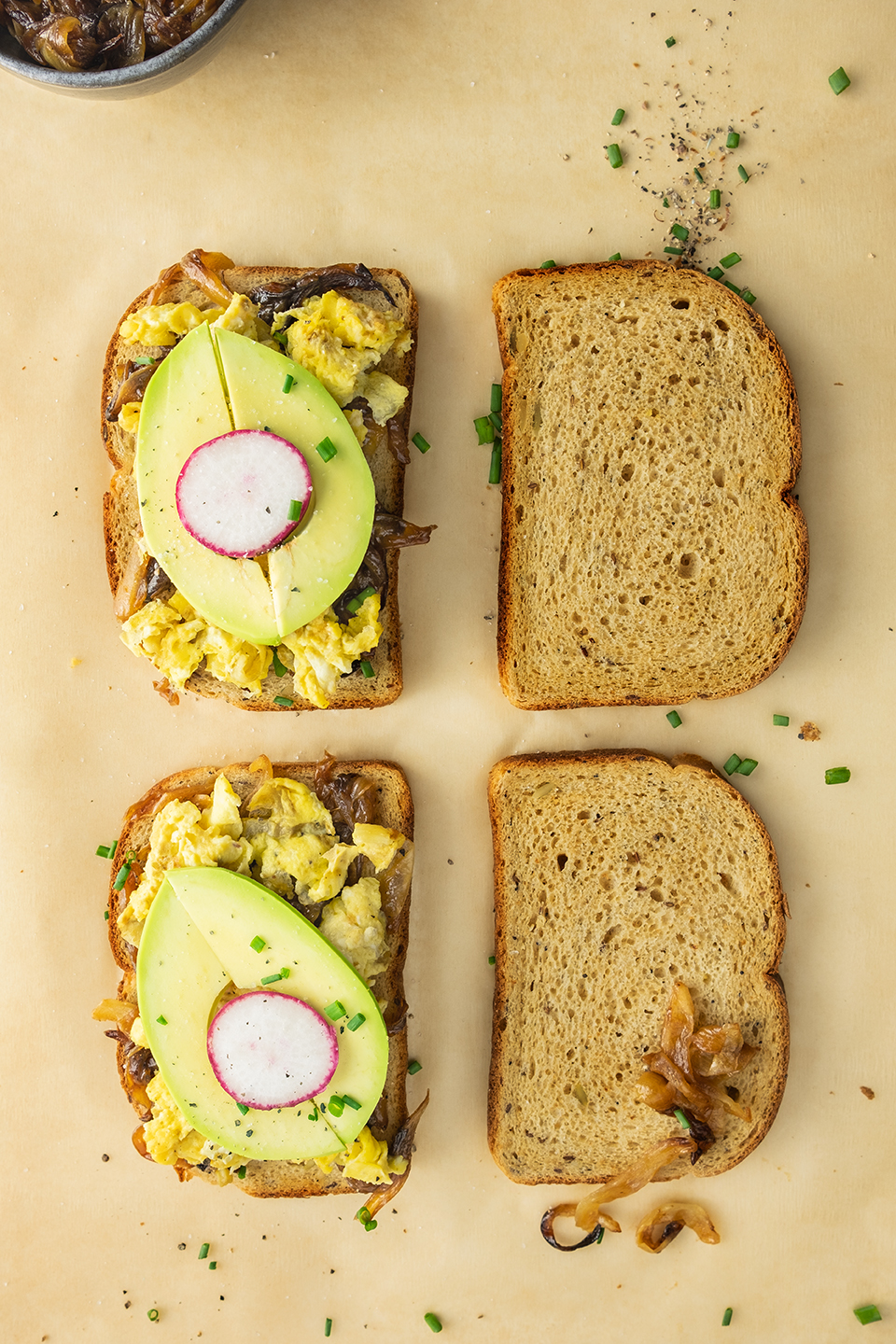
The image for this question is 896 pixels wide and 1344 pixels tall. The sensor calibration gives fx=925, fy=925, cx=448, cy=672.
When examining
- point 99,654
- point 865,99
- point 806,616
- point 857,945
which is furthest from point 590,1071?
point 865,99

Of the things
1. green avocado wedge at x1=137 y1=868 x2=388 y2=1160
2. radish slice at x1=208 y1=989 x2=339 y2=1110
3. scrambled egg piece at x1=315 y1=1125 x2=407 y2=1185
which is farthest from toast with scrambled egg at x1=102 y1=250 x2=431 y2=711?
scrambled egg piece at x1=315 y1=1125 x2=407 y2=1185

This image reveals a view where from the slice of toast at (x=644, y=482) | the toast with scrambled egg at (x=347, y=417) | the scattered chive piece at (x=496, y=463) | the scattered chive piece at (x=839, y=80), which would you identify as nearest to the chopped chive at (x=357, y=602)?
the toast with scrambled egg at (x=347, y=417)

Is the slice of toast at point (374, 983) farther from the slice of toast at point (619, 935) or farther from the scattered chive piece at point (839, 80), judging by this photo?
the scattered chive piece at point (839, 80)

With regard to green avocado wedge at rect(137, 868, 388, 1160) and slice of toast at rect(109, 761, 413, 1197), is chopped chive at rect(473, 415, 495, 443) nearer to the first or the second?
slice of toast at rect(109, 761, 413, 1197)

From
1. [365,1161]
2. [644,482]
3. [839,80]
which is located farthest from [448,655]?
[839,80]

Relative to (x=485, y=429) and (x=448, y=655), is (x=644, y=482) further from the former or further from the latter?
(x=448, y=655)

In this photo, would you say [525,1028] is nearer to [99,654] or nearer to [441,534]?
[441,534]

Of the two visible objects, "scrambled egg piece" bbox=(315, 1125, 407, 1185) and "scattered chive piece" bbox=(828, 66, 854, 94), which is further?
"scattered chive piece" bbox=(828, 66, 854, 94)
